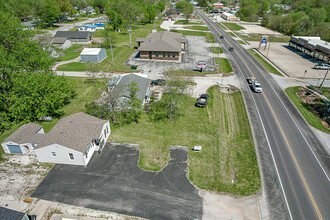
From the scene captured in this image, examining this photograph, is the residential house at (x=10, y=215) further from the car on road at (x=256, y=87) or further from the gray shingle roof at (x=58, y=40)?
the gray shingle roof at (x=58, y=40)

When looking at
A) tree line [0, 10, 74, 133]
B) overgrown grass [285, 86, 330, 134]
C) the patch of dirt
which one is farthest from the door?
the patch of dirt

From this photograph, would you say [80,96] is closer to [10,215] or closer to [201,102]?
[201,102]

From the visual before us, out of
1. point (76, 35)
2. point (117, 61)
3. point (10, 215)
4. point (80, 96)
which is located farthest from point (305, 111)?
point (76, 35)

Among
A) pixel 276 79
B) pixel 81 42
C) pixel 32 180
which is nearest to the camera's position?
pixel 32 180

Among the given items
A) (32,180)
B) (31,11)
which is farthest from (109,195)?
(31,11)

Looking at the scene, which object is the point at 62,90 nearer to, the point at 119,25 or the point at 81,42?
the point at 81,42

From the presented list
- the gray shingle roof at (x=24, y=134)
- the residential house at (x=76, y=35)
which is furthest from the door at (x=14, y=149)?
the residential house at (x=76, y=35)
